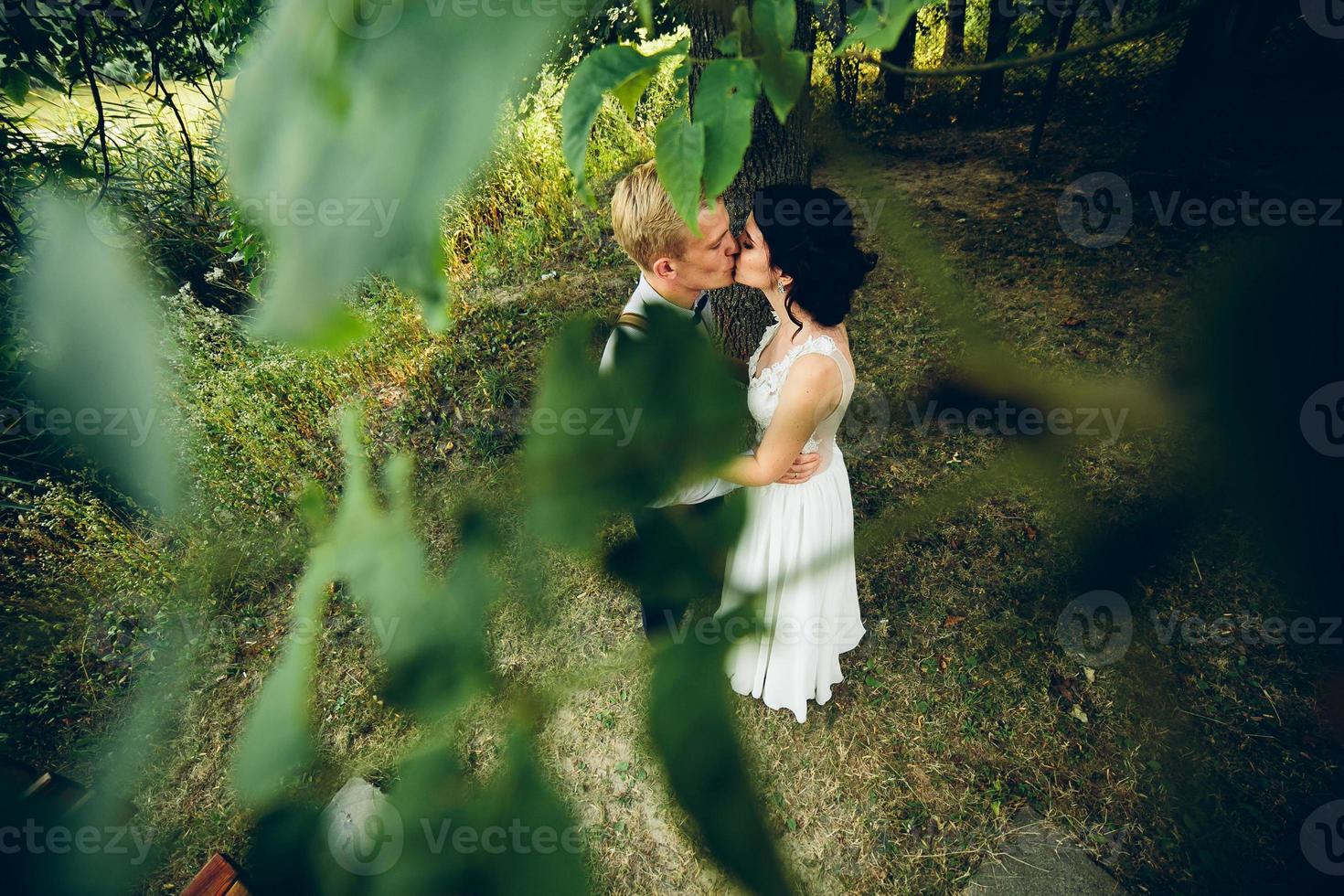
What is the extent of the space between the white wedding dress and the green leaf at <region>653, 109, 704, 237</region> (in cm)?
65

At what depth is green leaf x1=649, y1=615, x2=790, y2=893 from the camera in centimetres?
50

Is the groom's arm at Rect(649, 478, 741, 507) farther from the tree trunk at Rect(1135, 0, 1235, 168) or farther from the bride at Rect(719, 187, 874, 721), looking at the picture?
the tree trunk at Rect(1135, 0, 1235, 168)

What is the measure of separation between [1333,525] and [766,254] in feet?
4.14

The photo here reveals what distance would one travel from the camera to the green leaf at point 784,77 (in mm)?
302

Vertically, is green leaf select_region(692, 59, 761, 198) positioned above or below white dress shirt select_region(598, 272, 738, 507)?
above

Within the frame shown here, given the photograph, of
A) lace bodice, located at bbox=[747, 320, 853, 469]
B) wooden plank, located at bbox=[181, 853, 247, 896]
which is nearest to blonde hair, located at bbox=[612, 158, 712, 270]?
lace bodice, located at bbox=[747, 320, 853, 469]

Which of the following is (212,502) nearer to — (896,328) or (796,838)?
(796,838)

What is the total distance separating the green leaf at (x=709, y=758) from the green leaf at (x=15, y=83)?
1499 millimetres

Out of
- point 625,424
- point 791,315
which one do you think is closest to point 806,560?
point 791,315

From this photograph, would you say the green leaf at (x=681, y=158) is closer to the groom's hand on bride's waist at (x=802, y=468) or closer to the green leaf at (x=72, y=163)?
the groom's hand on bride's waist at (x=802, y=468)

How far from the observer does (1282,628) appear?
61cm

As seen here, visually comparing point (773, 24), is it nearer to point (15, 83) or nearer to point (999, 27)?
point (999, 27)

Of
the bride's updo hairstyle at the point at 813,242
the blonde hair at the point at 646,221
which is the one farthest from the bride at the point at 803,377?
the blonde hair at the point at 646,221

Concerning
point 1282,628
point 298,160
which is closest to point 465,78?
point 298,160
